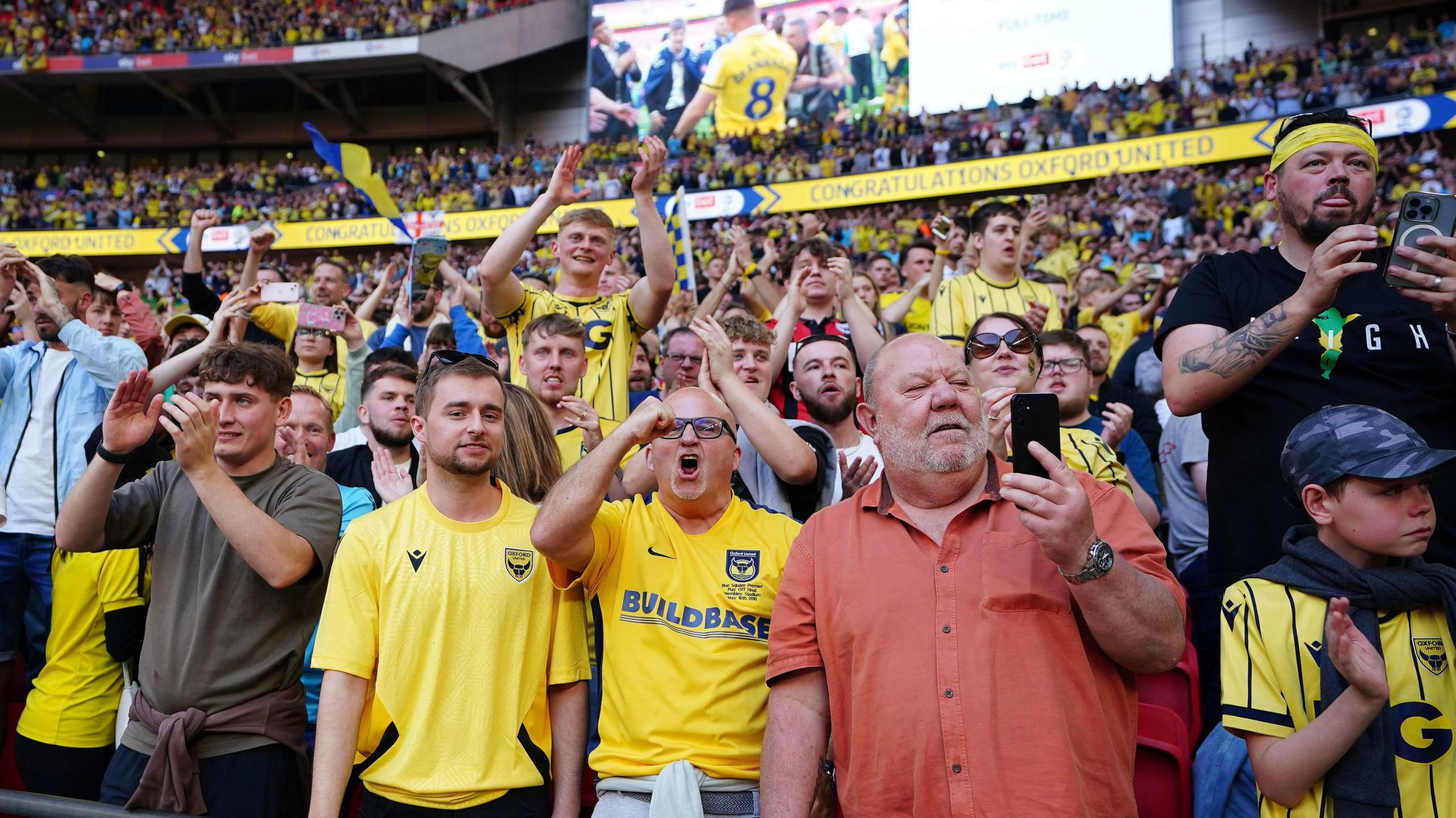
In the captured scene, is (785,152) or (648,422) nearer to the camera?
(648,422)

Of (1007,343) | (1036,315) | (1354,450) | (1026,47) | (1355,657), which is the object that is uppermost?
(1026,47)

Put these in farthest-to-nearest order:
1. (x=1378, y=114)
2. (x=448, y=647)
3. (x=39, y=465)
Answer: (x=1378, y=114) < (x=39, y=465) < (x=448, y=647)

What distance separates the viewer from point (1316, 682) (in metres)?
2.19

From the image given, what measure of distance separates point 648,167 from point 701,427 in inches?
76.6

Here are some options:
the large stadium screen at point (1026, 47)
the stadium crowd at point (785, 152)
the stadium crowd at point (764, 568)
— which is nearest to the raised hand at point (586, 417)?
the stadium crowd at point (764, 568)

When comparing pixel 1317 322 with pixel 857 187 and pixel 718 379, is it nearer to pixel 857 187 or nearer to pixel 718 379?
pixel 718 379

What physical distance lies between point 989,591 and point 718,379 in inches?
53.9

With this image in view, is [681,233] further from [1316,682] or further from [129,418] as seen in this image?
[1316,682]

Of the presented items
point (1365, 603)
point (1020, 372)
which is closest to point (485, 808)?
point (1365, 603)

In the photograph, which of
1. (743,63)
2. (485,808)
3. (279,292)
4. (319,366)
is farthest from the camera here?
(743,63)

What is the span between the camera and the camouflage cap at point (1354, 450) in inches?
85.0

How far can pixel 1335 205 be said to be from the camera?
2734mm

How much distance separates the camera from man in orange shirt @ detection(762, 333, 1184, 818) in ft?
6.93

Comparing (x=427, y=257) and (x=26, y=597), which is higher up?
(x=427, y=257)
